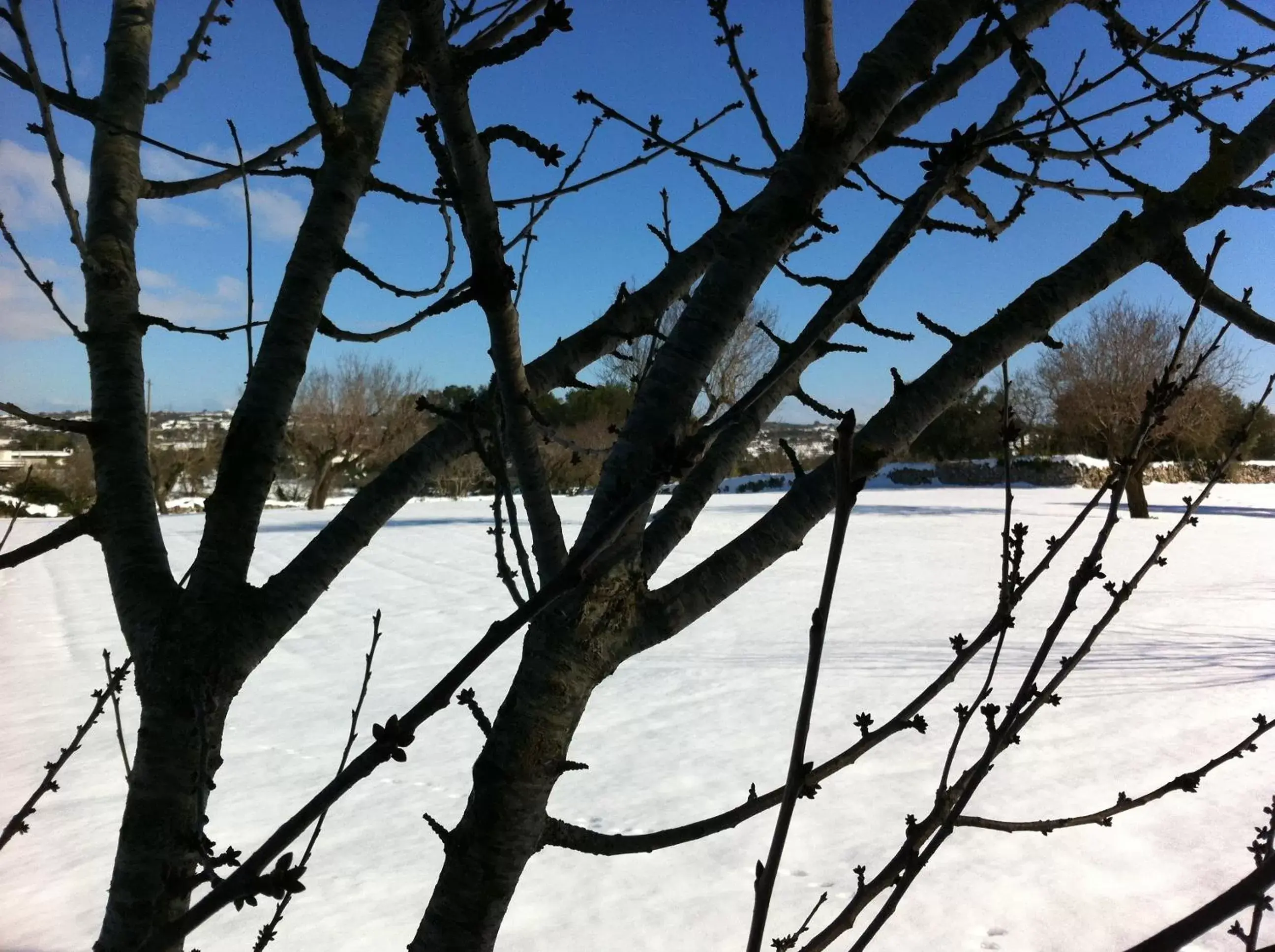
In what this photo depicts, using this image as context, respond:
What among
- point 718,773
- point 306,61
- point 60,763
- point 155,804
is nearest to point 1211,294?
point 306,61

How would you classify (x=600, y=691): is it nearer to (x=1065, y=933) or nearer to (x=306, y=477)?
(x=1065, y=933)

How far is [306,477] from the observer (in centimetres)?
2798

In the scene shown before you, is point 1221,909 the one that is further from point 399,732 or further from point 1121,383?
point 1121,383

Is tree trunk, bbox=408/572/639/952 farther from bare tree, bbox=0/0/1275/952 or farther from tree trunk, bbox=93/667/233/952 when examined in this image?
tree trunk, bbox=93/667/233/952

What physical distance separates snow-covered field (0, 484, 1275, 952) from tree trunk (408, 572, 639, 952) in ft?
6.60

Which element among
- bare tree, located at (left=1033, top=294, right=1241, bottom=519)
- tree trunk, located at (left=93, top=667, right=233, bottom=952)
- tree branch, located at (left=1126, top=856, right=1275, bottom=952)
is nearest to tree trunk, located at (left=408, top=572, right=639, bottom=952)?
tree trunk, located at (left=93, top=667, right=233, bottom=952)

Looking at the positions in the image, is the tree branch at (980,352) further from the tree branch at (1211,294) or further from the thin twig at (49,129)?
the thin twig at (49,129)

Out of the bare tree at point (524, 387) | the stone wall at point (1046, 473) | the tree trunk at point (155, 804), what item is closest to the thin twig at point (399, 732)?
the bare tree at point (524, 387)

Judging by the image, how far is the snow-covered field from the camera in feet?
8.90

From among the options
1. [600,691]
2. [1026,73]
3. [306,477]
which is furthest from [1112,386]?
[306,477]

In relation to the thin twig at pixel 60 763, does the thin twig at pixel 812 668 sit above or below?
above

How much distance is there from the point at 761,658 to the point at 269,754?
339cm

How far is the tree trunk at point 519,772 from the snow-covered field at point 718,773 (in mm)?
2012

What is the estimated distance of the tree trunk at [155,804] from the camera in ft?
3.41
